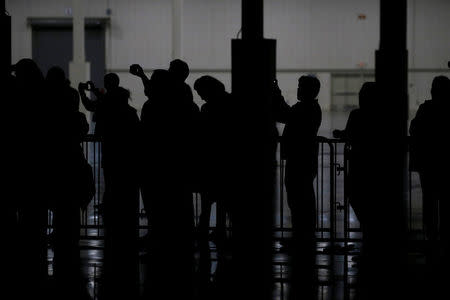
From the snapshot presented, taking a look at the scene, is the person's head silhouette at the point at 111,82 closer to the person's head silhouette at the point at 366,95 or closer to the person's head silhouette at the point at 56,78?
the person's head silhouette at the point at 56,78

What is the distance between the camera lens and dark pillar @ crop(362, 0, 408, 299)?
5016mm

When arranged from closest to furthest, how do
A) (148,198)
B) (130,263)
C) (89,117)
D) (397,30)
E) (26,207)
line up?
(397,30), (26,207), (130,263), (148,198), (89,117)

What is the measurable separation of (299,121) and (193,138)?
4.31ft

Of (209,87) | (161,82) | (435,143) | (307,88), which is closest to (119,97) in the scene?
(209,87)

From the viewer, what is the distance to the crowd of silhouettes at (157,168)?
7953 mm

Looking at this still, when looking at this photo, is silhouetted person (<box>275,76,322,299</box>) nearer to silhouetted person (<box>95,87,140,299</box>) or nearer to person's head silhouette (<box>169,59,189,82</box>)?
person's head silhouette (<box>169,59,189,82</box>)

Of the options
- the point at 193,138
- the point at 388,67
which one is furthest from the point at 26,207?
the point at 388,67

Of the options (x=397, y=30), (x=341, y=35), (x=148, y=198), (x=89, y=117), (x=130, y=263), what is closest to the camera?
(x=397, y=30)

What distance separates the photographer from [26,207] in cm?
793

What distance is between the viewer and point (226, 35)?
1661 inches

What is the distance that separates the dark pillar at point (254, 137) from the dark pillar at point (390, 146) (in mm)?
742

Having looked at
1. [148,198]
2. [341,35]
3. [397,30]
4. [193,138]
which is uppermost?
[341,35]

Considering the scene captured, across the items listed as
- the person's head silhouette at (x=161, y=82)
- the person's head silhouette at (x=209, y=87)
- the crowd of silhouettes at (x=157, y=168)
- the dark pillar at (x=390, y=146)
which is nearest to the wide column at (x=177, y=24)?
the crowd of silhouettes at (x=157, y=168)

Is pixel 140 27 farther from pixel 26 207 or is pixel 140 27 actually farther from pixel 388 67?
pixel 388 67
